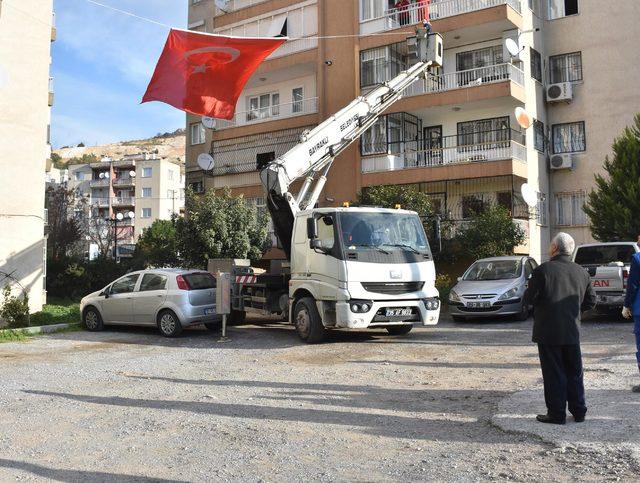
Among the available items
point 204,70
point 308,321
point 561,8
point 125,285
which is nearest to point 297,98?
point 561,8

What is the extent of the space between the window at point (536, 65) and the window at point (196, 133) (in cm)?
1706

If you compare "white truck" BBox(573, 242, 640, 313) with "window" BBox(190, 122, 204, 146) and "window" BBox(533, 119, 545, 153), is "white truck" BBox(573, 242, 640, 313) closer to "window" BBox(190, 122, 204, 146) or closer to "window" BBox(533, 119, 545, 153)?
"window" BBox(533, 119, 545, 153)

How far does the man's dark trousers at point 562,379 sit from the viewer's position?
5918 mm

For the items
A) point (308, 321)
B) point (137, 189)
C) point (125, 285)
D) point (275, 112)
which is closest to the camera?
point (308, 321)

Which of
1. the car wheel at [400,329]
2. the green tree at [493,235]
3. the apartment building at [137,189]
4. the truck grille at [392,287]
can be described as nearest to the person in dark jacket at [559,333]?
the truck grille at [392,287]

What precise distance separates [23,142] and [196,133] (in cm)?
1488

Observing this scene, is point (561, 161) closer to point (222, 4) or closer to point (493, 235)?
point (493, 235)

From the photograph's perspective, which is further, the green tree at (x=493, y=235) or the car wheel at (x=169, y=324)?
the green tree at (x=493, y=235)

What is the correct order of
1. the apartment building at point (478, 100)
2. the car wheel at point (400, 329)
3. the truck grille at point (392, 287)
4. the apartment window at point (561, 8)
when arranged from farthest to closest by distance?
the apartment window at point (561, 8) → the apartment building at point (478, 100) → the car wheel at point (400, 329) → the truck grille at point (392, 287)

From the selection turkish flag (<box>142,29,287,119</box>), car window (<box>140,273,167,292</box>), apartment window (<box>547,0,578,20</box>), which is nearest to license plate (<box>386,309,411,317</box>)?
car window (<box>140,273,167,292</box>)

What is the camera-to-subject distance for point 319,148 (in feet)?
51.4

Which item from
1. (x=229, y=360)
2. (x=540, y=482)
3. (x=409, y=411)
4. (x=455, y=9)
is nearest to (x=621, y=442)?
(x=540, y=482)

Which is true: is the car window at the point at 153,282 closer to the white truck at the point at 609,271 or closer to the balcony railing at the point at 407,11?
the white truck at the point at 609,271

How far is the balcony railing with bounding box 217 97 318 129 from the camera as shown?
2898cm
